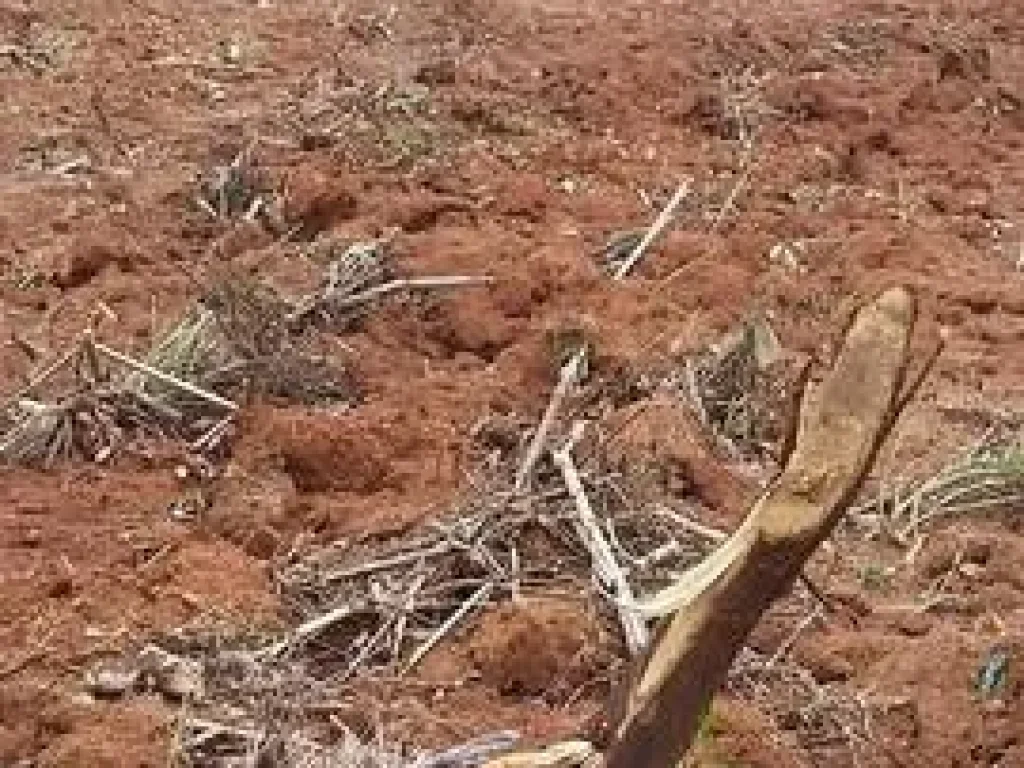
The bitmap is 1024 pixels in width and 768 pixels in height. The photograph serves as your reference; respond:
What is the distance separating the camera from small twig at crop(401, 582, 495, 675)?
3.15 m

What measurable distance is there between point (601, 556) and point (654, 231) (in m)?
1.83

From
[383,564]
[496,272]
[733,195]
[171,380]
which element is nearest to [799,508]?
[383,564]

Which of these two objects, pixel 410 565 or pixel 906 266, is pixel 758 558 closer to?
pixel 410 565

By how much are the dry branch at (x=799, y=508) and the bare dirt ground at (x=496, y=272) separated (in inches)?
39.9

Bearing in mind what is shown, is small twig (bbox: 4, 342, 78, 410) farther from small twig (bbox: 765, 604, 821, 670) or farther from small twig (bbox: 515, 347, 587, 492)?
small twig (bbox: 765, 604, 821, 670)

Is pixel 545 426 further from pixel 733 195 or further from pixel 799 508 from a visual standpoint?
pixel 733 195

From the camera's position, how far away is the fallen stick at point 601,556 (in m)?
3.11

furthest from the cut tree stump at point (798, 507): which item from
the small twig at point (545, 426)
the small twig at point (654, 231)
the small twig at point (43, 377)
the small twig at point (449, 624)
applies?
the small twig at point (654, 231)

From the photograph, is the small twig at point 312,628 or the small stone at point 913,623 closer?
the small twig at point 312,628

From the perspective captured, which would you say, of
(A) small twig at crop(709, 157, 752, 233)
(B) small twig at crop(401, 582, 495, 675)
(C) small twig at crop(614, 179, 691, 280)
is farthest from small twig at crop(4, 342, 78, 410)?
(A) small twig at crop(709, 157, 752, 233)

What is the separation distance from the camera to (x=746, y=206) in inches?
212

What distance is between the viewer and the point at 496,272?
470cm

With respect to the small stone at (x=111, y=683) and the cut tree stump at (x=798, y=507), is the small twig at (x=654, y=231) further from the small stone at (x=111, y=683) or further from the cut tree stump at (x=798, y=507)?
the cut tree stump at (x=798, y=507)

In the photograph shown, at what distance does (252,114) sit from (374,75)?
0.46 meters
